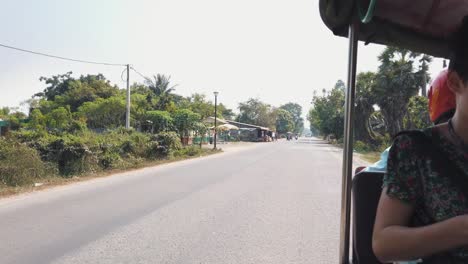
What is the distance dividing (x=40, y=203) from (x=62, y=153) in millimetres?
5054

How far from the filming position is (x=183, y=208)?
299 inches

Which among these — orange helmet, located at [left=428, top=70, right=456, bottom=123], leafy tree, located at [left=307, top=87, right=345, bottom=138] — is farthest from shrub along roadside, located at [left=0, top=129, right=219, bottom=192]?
leafy tree, located at [left=307, top=87, right=345, bottom=138]

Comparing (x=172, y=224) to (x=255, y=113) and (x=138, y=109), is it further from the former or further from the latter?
(x=255, y=113)

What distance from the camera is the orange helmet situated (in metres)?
1.71

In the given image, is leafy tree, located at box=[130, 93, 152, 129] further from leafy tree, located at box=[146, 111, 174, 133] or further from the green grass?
the green grass

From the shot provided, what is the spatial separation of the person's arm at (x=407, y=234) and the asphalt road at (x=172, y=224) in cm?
342

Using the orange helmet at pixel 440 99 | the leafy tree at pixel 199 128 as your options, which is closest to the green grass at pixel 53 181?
the orange helmet at pixel 440 99

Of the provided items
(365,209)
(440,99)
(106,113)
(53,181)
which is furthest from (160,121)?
(440,99)

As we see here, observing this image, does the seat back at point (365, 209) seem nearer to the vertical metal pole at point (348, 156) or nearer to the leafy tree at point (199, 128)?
the vertical metal pole at point (348, 156)

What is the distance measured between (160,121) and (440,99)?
26624 mm

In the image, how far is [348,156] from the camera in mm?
1879

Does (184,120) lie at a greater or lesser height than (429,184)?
greater

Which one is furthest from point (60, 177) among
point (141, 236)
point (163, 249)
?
point (163, 249)

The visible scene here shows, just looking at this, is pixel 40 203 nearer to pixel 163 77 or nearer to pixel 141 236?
pixel 141 236
